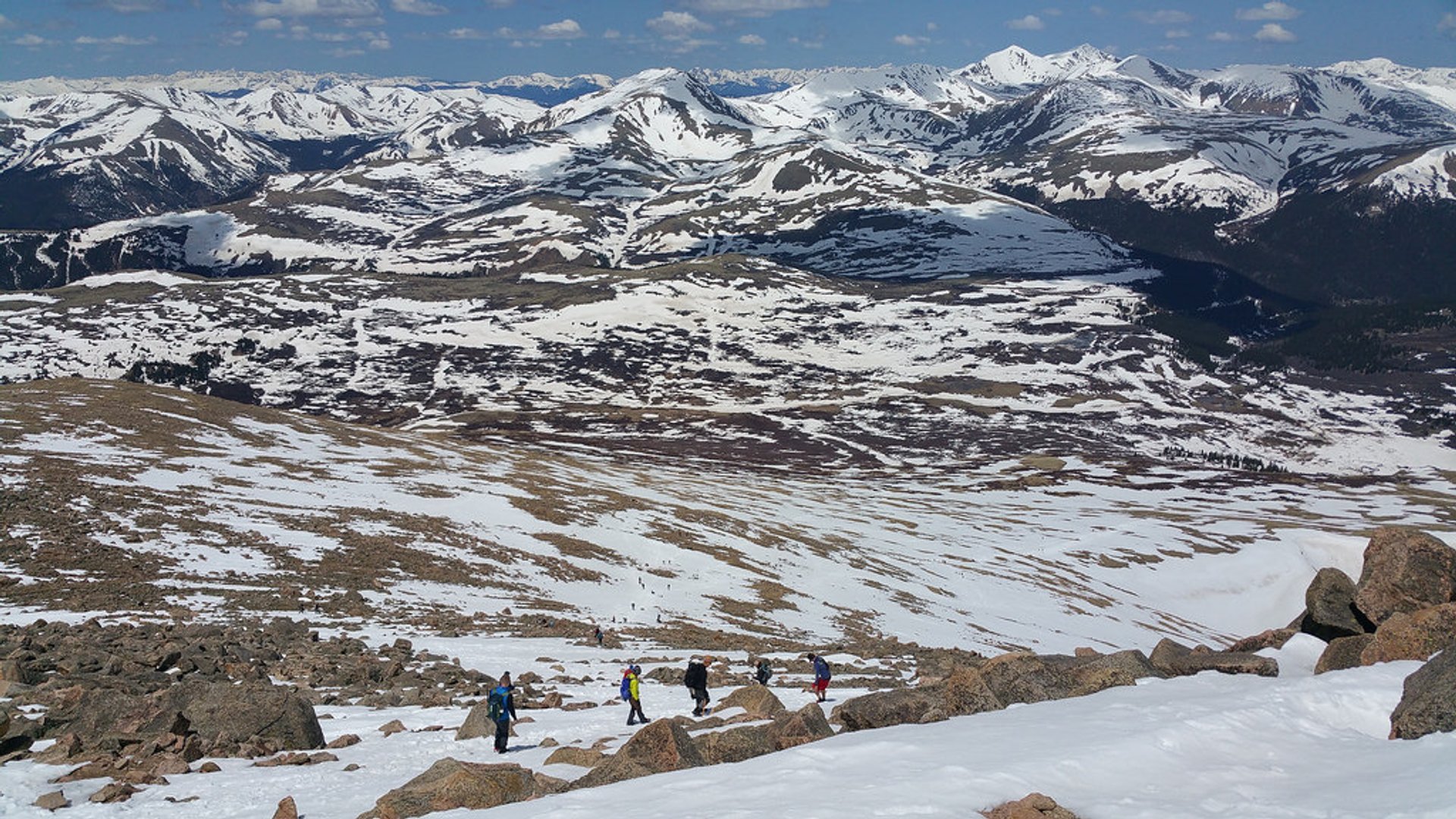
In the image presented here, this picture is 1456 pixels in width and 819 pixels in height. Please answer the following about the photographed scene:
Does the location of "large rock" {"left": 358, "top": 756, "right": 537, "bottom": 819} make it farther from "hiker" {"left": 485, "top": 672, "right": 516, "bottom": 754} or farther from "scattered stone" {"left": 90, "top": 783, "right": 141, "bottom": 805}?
"hiker" {"left": 485, "top": 672, "right": 516, "bottom": 754}

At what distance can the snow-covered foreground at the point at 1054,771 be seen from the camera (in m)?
14.5

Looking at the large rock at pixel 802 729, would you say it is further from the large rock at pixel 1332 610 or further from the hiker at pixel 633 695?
the large rock at pixel 1332 610

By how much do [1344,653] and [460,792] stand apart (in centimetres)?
2229

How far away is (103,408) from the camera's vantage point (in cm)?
9169

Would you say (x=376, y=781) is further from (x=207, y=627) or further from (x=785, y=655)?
(x=785, y=655)

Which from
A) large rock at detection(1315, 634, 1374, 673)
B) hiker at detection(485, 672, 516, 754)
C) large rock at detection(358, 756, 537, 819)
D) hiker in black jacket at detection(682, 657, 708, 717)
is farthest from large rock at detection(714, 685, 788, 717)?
large rock at detection(1315, 634, 1374, 673)

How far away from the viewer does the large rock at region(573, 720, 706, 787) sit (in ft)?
60.2

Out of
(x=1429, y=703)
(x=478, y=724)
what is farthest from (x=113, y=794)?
(x=1429, y=703)

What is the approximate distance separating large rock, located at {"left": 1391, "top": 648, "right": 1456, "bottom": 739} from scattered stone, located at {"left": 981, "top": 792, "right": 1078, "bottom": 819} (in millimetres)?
8155

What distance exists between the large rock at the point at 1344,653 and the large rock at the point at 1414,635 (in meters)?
0.33

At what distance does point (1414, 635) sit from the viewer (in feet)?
74.1

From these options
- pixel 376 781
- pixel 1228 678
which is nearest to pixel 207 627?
pixel 376 781

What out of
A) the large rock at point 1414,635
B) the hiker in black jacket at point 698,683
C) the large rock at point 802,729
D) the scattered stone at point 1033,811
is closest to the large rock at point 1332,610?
the large rock at point 1414,635

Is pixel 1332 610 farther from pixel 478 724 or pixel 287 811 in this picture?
pixel 287 811
